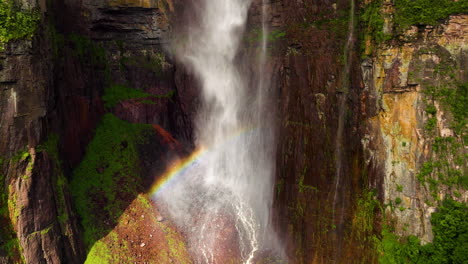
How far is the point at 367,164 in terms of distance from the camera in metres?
10.6

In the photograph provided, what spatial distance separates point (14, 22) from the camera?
856 cm

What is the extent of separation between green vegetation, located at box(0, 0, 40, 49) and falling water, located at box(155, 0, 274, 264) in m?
7.76

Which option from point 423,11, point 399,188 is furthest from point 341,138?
point 423,11

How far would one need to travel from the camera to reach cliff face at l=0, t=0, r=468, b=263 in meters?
8.95

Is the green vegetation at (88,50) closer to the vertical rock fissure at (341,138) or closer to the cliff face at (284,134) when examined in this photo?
the cliff face at (284,134)

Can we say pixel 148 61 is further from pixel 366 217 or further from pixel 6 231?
pixel 366 217

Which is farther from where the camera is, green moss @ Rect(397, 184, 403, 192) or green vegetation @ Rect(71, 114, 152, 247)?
green vegetation @ Rect(71, 114, 152, 247)

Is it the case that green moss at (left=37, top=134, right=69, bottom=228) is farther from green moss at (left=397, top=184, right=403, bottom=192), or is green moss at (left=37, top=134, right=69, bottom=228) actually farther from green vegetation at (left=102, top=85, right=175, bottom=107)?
green moss at (left=397, top=184, right=403, bottom=192)

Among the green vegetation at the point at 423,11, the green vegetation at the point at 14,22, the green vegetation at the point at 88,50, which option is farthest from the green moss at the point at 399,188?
the green vegetation at the point at 88,50

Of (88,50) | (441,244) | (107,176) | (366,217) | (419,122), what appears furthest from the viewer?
(88,50)

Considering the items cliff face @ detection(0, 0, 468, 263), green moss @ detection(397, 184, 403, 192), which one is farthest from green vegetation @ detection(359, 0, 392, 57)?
green moss @ detection(397, 184, 403, 192)

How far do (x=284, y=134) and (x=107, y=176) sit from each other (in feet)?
26.0

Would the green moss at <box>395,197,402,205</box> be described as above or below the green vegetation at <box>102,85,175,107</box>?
below

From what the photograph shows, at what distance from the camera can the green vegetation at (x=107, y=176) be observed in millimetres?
11107
